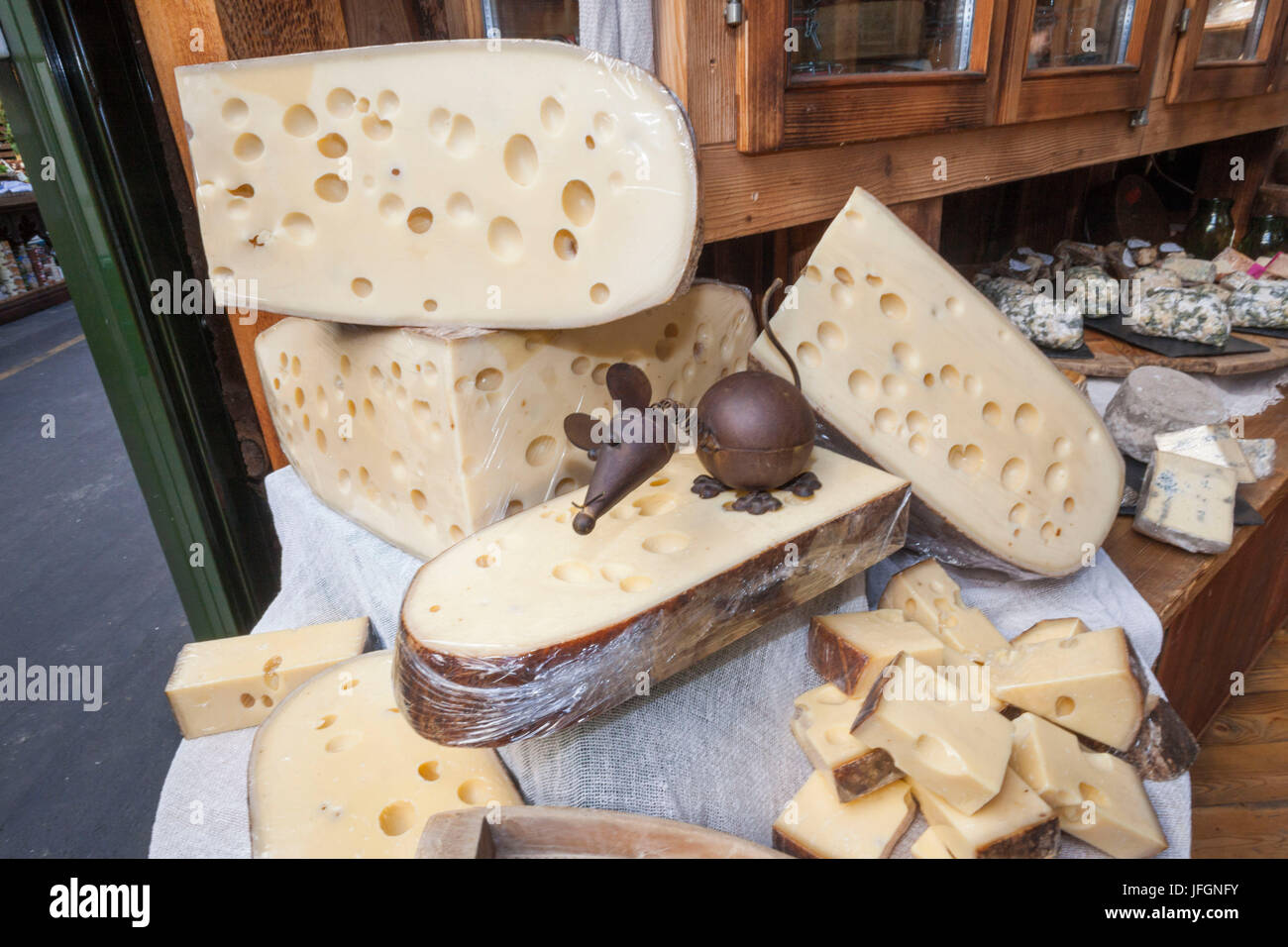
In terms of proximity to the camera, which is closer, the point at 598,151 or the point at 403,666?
the point at 403,666

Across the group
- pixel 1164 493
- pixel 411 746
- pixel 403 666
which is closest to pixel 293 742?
pixel 411 746

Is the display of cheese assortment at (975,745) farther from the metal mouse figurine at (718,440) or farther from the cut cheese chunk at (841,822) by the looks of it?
the metal mouse figurine at (718,440)

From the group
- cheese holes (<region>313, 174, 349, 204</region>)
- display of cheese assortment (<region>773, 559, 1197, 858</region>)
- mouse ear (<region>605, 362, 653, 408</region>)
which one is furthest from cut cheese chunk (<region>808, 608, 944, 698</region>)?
cheese holes (<region>313, 174, 349, 204</region>)

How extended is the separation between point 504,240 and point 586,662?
0.65 meters

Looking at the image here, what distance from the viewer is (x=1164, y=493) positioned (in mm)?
1503

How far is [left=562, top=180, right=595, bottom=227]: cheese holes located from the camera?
3.42ft

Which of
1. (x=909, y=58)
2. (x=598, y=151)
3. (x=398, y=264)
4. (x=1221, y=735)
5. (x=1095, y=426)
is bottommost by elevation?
(x=1221, y=735)

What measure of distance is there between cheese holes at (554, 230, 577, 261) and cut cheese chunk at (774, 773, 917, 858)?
2.66ft

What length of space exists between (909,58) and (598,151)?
3.38 ft

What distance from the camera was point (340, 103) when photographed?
1107 mm

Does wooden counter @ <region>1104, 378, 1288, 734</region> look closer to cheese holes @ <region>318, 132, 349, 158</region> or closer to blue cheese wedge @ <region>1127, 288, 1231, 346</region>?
blue cheese wedge @ <region>1127, 288, 1231, 346</region>

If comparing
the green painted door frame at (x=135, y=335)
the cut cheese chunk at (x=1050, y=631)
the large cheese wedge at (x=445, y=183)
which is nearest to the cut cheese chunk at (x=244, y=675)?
the large cheese wedge at (x=445, y=183)

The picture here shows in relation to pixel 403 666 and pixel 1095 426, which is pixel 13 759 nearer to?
pixel 403 666

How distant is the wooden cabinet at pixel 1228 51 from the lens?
7.54 ft
